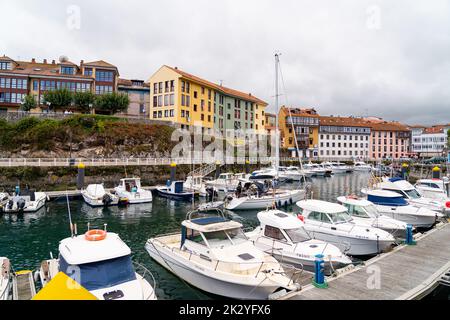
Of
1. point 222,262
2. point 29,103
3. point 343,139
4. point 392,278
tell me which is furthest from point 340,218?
point 343,139

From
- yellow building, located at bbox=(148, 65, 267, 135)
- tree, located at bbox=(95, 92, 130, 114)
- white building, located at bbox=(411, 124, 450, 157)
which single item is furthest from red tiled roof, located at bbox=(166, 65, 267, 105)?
white building, located at bbox=(411, 124, 450, 157)

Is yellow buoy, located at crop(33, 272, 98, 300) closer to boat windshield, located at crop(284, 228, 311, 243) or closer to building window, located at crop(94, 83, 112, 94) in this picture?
boat windshield, located at crop(284, 228, 311, 243)

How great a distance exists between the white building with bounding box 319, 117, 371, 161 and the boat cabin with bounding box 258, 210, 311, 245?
9912cm

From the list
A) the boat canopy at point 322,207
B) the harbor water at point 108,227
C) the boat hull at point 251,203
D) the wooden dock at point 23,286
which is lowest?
the harbor water at point 108,227

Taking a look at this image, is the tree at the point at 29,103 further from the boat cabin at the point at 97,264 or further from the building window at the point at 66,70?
the boat cabin at the point at 97,264

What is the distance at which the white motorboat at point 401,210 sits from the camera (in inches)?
873

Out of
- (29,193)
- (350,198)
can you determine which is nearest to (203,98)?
(29,193)

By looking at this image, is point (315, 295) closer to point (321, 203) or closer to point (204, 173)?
point (321, 203)

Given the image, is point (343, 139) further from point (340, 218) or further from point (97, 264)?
point (97, 264)

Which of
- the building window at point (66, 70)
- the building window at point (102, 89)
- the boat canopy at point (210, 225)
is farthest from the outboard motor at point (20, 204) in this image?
the building window at point (66, 70)

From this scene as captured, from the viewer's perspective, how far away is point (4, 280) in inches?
448

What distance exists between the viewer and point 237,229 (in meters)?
14.4

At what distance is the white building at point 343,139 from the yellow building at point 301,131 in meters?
4.14

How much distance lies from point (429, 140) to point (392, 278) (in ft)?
478
